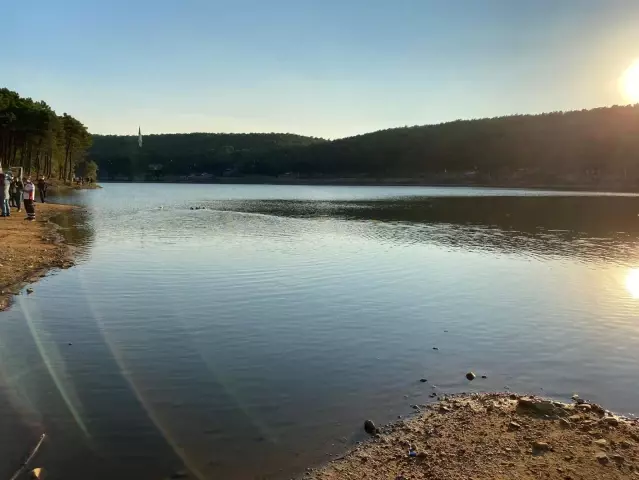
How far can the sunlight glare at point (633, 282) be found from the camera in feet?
56.2

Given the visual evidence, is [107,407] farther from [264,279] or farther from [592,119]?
[592,119]

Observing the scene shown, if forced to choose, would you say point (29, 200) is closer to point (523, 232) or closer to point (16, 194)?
point (16, 194)

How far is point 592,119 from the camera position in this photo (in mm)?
171750

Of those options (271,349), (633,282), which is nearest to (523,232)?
(633,282)

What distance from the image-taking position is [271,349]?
35.2 ft

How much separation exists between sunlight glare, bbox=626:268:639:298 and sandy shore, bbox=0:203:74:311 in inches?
704

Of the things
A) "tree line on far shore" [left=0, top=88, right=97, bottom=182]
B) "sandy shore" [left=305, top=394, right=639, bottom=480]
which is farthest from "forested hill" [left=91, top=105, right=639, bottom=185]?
"sandy shore" [left=305, top=394, right=639, bottom=480]

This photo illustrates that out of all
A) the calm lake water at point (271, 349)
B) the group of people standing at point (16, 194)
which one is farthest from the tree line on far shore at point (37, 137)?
the calm lake water at point (271, 349)

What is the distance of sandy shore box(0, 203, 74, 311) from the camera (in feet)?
50.9

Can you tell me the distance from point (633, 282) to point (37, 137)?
77.2 meters

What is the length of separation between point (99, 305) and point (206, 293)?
2986 millimetres

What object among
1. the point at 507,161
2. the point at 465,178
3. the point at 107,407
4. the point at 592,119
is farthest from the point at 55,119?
the point at 592,119

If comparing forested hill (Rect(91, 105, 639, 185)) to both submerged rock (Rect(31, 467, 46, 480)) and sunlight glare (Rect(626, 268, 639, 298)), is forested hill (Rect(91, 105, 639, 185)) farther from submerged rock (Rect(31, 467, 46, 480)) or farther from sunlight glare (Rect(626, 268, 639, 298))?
submerged rock (Rect(31, 467, 46, 480))

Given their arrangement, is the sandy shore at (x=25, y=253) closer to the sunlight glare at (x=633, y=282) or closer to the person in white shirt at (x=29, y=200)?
the person in white shirt at (x=29, y=200)
